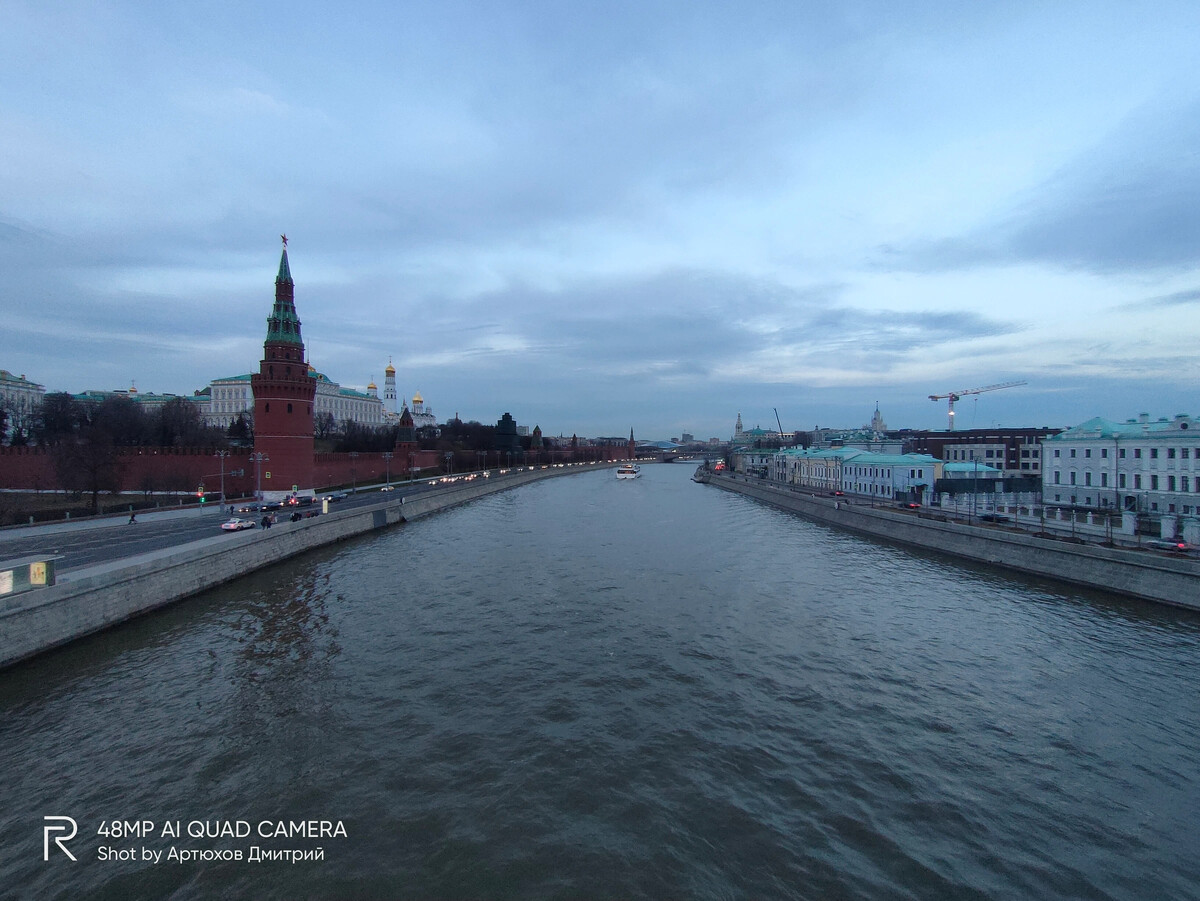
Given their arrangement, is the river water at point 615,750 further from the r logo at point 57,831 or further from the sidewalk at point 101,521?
the sidewalk at point 101,521

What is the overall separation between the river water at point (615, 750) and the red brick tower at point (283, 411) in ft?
76.9

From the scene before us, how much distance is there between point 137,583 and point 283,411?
86.4 ft

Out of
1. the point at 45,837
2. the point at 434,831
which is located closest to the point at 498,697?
the point at 434,831

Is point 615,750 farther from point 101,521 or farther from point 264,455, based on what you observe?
point 264,455

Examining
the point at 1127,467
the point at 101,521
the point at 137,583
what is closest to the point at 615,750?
the point at 137,583

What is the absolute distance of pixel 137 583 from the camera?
17688 mm

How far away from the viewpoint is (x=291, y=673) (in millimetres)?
13930

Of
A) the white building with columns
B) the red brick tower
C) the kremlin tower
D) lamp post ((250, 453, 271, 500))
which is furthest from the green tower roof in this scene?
the kremlin tower

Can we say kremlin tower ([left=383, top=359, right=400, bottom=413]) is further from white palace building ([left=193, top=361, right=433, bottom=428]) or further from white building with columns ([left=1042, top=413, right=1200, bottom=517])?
white building with columns ([left=1042, top=413, right=1200, bottom=517])

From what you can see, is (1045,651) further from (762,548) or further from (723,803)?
(762,548)

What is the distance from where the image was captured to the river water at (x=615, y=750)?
7.59 meters

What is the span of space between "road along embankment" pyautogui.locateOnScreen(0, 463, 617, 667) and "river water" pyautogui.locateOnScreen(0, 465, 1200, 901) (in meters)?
0.68

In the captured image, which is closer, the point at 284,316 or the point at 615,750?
the point at 615,750

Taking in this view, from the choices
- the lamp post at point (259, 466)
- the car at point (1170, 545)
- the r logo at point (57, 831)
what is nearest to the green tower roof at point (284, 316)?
the lamp post at point (259, 466)
